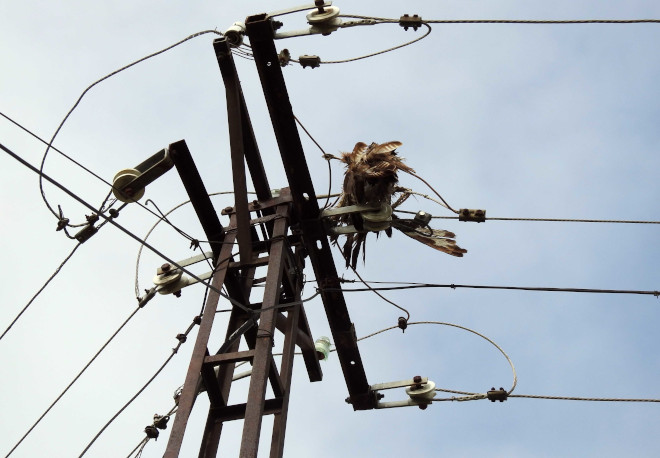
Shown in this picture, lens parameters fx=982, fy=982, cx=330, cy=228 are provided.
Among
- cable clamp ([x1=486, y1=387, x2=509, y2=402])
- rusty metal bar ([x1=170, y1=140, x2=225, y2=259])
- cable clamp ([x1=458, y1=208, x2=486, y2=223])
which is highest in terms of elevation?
cable clamp ([x1=458, y1=208, x2=486, y2=223])

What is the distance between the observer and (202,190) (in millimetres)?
6836

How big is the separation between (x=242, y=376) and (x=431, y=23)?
2904mm

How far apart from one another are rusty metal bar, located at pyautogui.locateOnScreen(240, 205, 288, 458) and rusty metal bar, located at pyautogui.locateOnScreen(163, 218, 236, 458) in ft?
1.12

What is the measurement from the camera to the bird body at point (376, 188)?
22.2 feet

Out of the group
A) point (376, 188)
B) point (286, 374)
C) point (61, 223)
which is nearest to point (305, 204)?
point (376, 188)

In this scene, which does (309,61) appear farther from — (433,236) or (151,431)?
(151,431)

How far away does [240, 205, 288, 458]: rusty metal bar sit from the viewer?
551cm

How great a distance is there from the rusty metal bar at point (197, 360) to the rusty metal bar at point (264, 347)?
13.4 inches

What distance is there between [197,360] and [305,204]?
1409 mm

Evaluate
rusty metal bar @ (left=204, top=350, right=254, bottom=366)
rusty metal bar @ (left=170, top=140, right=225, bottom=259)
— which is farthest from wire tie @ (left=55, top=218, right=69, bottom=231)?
rusty metal bar @ (left=204, top=350, right=254, bottom=366)

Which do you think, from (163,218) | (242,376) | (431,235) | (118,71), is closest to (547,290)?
(431,235)

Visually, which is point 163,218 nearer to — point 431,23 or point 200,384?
point 200,384

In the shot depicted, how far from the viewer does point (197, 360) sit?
605cm

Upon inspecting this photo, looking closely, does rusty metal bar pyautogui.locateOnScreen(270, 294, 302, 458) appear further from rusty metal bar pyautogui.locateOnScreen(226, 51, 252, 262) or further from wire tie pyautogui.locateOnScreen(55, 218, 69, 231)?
wire tie pyautogui.locateOnScreen(55, 218, 69, 231)
